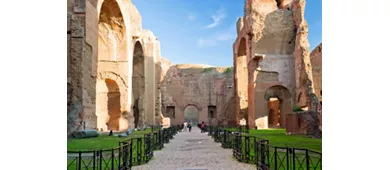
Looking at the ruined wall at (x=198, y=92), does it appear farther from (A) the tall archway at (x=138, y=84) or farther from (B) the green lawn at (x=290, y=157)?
(B) the green lawn at (x=290, y=157)

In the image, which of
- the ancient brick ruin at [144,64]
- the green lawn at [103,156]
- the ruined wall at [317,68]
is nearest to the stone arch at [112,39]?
the ancient brick ruin at [144,64]

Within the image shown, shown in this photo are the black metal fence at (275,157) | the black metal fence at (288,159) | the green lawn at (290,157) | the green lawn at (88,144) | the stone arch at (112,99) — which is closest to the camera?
the black metal fence at (288,159)

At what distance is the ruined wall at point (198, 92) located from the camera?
42.7 m

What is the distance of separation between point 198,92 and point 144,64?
1620 centimetres

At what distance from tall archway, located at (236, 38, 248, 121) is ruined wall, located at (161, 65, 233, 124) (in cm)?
1063

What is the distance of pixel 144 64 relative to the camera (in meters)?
28.1

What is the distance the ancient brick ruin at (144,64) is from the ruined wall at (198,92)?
30.2 feet

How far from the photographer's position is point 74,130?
12.1m

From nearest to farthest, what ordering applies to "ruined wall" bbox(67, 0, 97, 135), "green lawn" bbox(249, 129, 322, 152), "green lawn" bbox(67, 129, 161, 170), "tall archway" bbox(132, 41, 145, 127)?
"green lawn" bbox(67, 129, 161, 170) < "green lawn" bbox(249, 129, 322, 152) < "ruined wall" bbox(67, 0, 97, 135) < "tall archway" bbox(132, 41, 145, 127)

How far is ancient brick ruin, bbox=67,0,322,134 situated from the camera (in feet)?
43.1

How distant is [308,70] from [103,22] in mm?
13679

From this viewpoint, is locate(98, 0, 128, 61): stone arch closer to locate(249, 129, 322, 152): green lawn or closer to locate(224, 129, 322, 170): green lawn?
locate(249, 129, 322, 152): green lawn

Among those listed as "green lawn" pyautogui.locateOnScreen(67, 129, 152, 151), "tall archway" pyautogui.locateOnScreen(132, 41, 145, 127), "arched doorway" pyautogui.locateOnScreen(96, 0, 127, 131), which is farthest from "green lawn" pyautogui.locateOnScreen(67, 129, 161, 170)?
"tall archway" pyautogui.locateOnScreen(132, 41, 145, 127)
